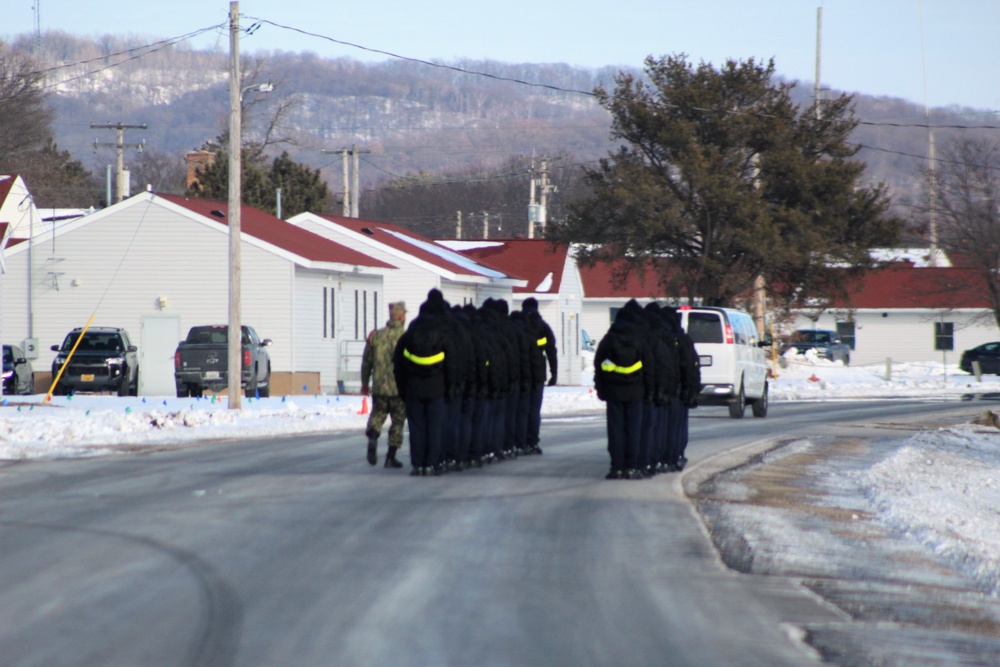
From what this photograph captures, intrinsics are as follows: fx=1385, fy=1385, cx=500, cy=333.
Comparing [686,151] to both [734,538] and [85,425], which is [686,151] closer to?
[85,425]

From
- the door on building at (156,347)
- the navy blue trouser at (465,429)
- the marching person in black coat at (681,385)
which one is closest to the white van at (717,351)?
the marching person in black coat at (681,385)

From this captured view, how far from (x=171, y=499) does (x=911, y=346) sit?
59812mm

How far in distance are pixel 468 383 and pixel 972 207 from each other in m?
43.1

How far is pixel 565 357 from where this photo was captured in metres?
53.6

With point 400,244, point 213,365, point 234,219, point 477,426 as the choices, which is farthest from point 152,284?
point 477,426

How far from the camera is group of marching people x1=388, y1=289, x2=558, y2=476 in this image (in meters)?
15.4

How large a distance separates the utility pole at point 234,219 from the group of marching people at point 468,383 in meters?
10.9

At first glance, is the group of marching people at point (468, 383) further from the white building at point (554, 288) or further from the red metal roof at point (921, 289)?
the red metal roof at point (921, 289)

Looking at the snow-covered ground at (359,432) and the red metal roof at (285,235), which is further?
the red metal roof at (285,235)

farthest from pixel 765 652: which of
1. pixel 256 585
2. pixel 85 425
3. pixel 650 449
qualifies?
pixel 85 425

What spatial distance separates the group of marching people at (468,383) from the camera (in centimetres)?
1539

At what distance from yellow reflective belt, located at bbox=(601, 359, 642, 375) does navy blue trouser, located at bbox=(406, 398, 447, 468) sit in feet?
6.14

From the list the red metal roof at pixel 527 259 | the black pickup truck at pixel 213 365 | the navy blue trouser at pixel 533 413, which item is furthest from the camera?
the red metal roof at pixel 527 259

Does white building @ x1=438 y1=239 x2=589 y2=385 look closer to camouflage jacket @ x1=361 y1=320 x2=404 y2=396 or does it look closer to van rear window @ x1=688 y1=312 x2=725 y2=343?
van rear window @ x1=688 y1=312 x2=725 y2=343
